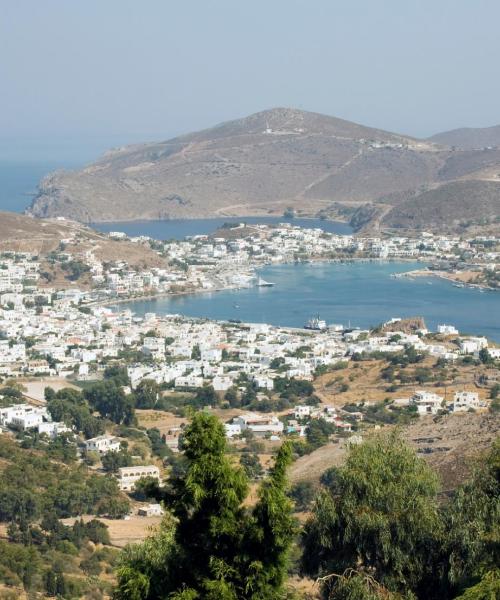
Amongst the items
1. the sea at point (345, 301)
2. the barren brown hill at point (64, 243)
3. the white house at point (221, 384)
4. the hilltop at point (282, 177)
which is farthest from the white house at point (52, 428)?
the hilltop at point (282, 177)

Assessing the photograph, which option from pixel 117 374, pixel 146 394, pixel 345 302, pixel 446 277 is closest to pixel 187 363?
pixel 117 374

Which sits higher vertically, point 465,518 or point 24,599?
point 465,518

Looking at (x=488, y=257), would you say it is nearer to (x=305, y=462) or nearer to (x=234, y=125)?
(x=305, y=462)

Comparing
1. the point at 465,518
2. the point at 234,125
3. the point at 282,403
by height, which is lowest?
the point at 282,403

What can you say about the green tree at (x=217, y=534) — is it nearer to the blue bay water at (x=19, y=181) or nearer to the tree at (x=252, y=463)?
the tree at (x=252, y=463)

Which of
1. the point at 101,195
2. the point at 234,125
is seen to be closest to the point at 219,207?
the point at 101,195

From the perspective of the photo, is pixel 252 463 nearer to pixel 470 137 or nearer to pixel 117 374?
pixel 117 374

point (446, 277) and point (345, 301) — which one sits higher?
point (446, 277)
